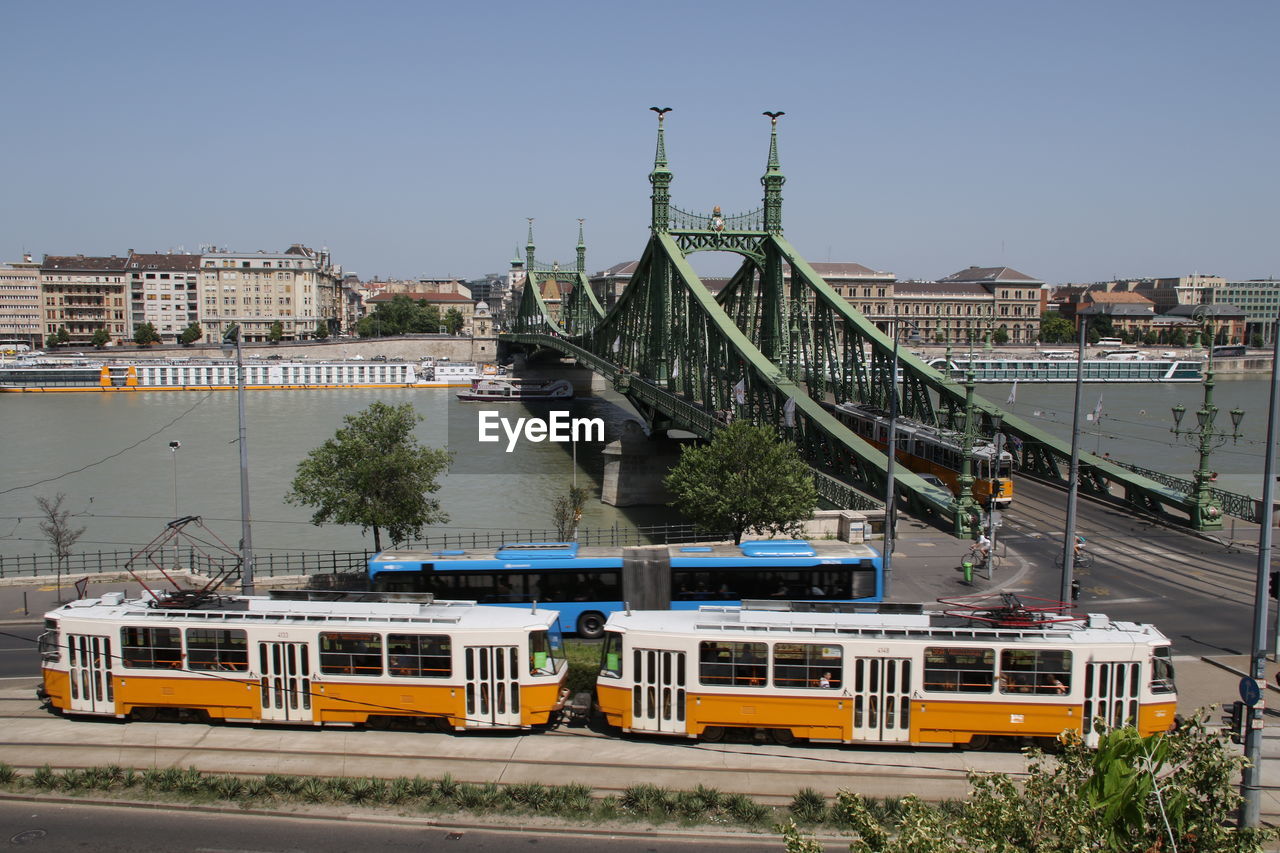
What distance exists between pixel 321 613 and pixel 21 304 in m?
141

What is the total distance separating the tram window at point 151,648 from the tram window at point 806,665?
26.1 ft

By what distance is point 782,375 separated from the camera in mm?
36812

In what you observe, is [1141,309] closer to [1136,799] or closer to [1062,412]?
[1062,412]

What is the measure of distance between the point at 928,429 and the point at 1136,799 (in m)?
29.7

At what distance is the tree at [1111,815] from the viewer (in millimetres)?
6188

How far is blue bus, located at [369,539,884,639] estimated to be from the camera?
18.0 m

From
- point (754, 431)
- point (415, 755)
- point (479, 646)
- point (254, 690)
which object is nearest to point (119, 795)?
point (254, 690)

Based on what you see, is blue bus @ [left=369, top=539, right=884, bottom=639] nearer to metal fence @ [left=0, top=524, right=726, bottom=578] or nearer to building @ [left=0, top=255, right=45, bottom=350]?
metal fence @ [left=0, top=524, right=726, bottom=578]

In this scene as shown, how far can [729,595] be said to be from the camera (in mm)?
18156

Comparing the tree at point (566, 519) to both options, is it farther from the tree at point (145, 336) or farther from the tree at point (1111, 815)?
the tree at point (145, 336)

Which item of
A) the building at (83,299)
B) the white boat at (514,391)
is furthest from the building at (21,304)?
the white boat at (514,391)

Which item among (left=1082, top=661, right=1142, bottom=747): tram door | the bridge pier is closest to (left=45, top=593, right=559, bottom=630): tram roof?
(left=1082, top=661, right=1142, bottom=747): tram door

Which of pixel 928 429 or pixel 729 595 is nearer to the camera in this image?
pixel 729 595

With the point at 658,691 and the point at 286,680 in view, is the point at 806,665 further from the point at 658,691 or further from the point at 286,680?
the point at 286,680
